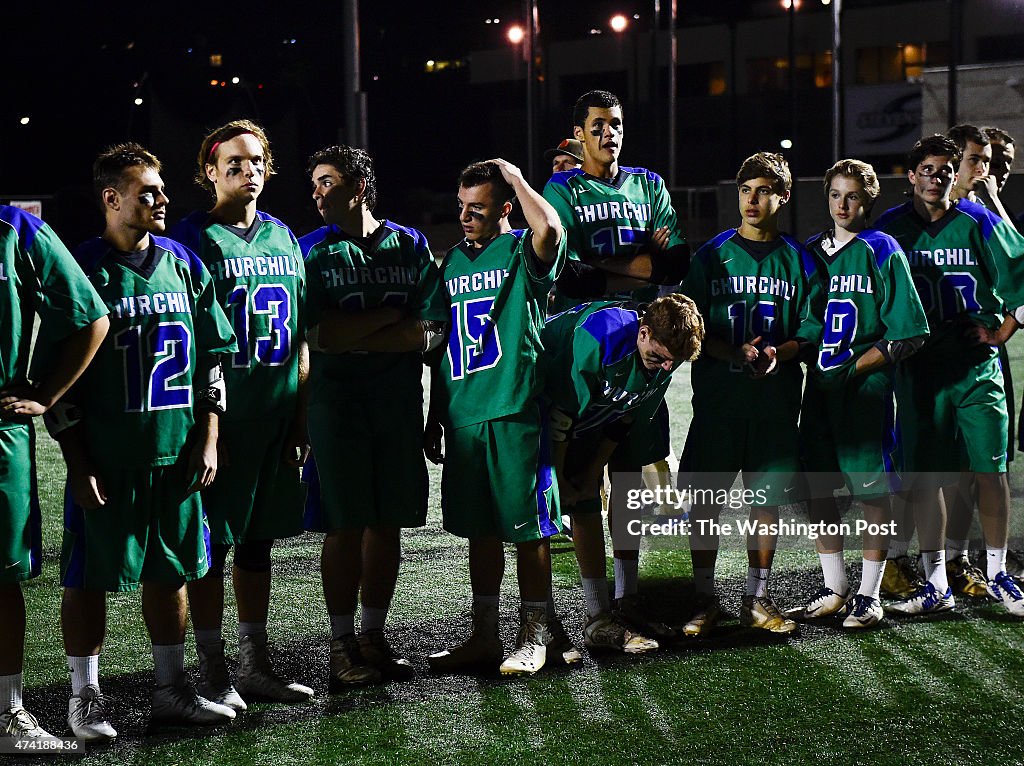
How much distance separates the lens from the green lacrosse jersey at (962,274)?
5195 millimetres

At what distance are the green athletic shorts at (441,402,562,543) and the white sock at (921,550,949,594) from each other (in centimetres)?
184

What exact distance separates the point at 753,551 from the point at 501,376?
1437 mm

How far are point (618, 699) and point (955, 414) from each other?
7.01 feet

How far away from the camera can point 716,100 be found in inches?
2143

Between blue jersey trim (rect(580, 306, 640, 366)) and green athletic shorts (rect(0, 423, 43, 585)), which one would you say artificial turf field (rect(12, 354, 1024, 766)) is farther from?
blue jersey trim (rect(580, 306, 640, 366))

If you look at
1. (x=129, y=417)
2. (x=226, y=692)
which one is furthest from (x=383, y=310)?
(x=226, y=692)

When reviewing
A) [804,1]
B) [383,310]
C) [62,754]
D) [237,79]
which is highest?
[804,1]

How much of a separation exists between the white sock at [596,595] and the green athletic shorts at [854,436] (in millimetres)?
1002

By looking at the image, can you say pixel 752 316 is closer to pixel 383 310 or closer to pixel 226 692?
pixel 383 310

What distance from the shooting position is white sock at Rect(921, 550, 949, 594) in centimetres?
521

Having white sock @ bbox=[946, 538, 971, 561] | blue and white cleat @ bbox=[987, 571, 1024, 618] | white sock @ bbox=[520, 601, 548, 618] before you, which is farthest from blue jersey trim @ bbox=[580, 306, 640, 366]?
white sock @ bbox=[946, 538, 971, 561]

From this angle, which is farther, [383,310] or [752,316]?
[752,316]

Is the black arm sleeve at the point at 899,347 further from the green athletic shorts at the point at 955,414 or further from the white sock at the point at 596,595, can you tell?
the white sock at the point at 596,595

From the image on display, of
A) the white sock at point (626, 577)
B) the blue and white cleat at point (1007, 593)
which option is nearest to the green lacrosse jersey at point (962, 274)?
the blue and white cleat at point (1007, 593)
